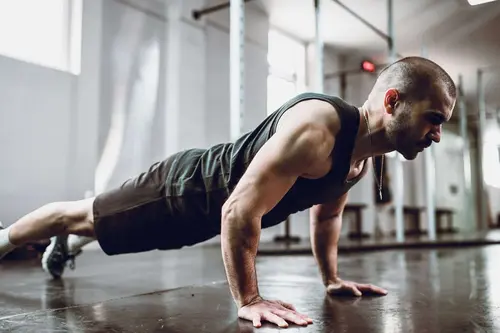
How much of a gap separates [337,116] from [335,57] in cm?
643

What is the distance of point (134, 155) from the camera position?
14.5ft

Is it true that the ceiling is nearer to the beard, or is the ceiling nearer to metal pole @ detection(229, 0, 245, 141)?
metal pole @ detection(229, 0, 245, 141)

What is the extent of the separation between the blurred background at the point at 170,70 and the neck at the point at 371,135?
189cm

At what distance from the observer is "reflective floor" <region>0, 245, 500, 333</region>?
1142 millimetres

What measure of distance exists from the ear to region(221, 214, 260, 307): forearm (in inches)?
16.2

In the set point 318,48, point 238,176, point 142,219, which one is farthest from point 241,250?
point 318,48

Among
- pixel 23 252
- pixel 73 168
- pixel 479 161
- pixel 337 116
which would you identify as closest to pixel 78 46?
pixel 73 168

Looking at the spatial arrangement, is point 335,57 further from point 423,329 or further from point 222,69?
point 423,329

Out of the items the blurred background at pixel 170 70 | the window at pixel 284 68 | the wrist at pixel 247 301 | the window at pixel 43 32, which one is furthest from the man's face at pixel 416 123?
the window at pixel 284 68

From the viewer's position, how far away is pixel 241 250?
45.2 inches

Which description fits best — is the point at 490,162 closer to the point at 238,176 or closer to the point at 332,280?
the point at 332,280

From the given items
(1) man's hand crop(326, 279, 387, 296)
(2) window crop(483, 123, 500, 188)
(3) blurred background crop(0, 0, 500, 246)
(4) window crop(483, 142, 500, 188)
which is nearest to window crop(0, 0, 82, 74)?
(3) blurred background crop(0, 0, 500, 246)

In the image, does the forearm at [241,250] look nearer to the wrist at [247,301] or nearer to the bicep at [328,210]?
the wrist at [247,301]

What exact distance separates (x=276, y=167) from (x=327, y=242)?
0.57m
